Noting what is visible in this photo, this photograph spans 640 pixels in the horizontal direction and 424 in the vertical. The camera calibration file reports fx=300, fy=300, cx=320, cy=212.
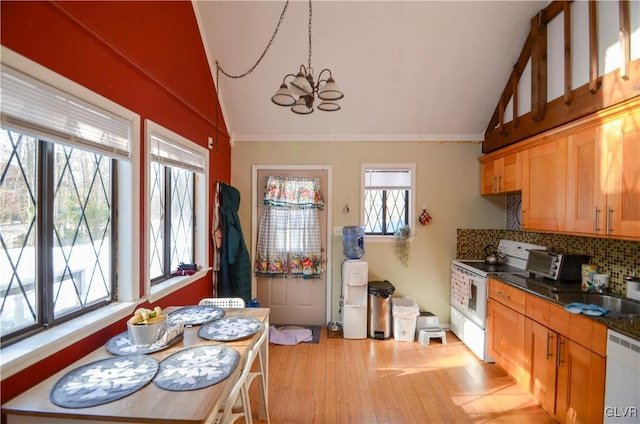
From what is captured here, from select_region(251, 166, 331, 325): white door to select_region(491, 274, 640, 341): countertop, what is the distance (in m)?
1.90

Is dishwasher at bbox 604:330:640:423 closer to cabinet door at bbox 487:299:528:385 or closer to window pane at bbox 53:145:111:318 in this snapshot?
cabinet door at bbox 487:299:528:385

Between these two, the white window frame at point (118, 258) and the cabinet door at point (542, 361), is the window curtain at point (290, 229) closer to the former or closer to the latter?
the white window frame at point (118, 258)

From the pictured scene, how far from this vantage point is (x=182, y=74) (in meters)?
2.40

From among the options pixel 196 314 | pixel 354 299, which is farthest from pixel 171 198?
pixel 354 299

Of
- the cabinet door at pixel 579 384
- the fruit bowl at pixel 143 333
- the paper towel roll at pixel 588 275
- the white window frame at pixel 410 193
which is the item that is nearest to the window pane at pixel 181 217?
the fruit bowl at pixel 143 333

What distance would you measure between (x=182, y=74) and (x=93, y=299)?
1.76 meters

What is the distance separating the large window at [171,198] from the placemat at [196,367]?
0.93 metres

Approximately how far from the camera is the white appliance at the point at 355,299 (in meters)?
3.37

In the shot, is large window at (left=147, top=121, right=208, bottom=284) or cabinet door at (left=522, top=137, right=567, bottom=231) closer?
large window at (left=147, top=121, right=208, bottom=284)

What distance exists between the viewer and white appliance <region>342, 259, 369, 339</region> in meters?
3.37

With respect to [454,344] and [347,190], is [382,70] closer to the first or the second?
[347,190]

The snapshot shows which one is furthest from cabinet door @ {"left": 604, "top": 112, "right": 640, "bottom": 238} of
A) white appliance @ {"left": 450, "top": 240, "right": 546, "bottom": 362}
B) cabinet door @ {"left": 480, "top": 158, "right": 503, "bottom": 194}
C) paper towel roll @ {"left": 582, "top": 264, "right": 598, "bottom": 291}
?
cabinet door @ {"left": 480, "top": 158, "right": 503, "bottom": 194}

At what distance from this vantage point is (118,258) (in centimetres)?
183

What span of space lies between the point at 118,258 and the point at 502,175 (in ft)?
11.6
